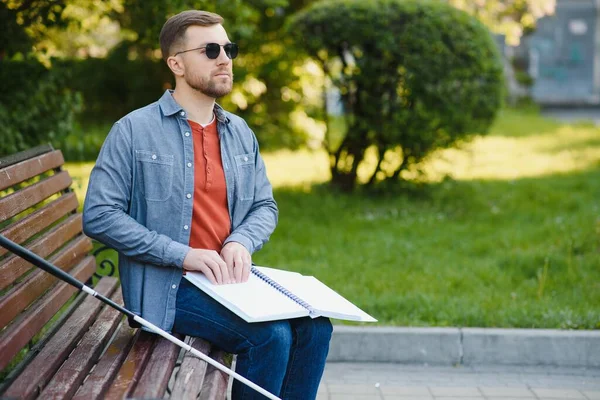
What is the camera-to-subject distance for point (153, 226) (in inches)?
124

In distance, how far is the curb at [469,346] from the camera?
468 centimetres

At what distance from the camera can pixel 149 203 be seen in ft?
10.3

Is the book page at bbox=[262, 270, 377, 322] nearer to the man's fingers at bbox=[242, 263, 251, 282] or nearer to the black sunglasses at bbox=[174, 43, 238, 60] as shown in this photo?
the man's fingers at bbox=[242, 263, 251, 282]

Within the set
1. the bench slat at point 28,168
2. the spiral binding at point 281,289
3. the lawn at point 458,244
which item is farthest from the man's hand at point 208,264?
the lawn at point 458,244

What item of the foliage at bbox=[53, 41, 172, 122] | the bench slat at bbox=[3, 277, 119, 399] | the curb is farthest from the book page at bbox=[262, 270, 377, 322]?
the foliage at bbox=[53, 41, 172, 122]

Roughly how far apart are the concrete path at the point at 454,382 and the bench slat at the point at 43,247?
5.01 feet

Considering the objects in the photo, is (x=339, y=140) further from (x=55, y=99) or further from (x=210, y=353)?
(x=210, y=353)

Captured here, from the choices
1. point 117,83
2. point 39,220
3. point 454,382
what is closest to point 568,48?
point 117,83

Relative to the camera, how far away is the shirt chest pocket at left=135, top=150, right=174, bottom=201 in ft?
10.2

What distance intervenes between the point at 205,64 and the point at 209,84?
8 centimetres

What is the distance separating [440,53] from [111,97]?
27.4ft

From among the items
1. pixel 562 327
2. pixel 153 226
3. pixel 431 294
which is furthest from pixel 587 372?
pixel 153 226

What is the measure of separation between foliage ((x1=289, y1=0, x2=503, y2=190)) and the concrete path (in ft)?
12.8

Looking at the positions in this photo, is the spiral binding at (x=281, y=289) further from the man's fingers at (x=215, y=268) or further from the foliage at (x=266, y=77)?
the foliage at (x=266, y=77)
